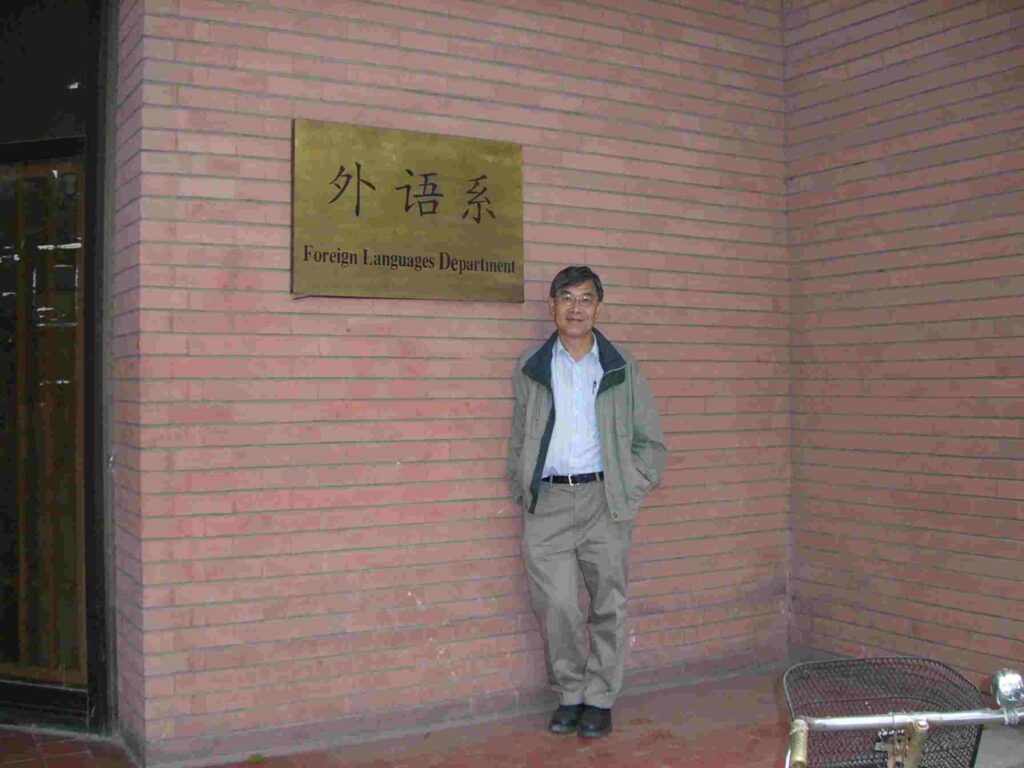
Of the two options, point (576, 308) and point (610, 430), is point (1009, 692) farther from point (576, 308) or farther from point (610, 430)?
point (576, 308)

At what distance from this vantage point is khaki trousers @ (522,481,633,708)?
186 inches

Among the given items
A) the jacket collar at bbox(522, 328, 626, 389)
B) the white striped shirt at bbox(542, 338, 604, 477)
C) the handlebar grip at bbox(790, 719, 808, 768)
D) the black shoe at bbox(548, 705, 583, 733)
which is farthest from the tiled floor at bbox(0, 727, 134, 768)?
the handlebar grip at bbox(790, 719, 808, 768)

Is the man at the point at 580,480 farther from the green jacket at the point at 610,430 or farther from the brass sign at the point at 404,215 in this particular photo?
the brass sign at the point at 404,215

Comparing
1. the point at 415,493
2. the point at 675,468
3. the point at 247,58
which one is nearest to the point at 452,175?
the point at 247,58

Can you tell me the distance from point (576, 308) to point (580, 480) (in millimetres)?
785

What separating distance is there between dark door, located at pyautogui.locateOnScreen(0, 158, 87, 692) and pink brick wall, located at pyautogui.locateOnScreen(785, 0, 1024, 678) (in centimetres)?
384

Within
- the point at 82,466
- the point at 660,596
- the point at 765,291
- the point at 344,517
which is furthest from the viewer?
the point at 765,291

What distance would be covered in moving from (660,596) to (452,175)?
2.42 metres

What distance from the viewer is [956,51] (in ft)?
16.6

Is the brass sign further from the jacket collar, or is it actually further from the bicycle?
the bicycle

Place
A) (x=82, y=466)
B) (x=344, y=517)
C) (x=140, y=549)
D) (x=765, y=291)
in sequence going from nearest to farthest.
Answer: (x=140, y=549)
(x=344, y=517)
(x=82, y=466)
(x=765, y=291)

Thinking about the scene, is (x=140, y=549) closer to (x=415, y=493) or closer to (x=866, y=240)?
(x=415, y=493)

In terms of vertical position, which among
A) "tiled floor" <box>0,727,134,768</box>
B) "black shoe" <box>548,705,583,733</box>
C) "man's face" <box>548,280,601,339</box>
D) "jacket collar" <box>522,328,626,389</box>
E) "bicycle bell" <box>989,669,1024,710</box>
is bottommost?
"tiled floor" <box>0,727,134,768</box>

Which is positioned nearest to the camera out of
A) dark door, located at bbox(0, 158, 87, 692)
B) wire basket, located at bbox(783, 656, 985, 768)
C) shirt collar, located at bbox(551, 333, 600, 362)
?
wire basket, located at bbox(783, 656, 985, 768)
